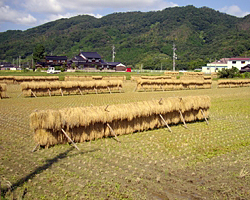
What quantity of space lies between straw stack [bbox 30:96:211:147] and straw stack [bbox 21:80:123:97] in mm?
16403

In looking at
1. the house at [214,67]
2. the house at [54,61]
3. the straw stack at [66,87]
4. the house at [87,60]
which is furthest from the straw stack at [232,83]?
the house at [54,61]

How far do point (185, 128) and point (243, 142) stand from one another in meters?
3.06

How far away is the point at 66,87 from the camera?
27703mm

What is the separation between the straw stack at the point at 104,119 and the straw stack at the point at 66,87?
1640 centimetres

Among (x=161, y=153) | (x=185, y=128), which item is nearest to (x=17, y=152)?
(x=161, y=153)

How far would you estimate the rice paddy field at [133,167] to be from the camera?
6.68 metres

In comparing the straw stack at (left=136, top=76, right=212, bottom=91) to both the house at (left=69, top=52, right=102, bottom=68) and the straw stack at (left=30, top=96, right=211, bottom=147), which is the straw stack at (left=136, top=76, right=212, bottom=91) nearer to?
the straw stack at (left=30, top=96, right=211, bottom=147)

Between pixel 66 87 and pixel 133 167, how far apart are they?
68.1 feet

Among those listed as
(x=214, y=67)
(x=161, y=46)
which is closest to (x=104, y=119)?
(x=214, y=67)

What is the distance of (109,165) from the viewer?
27.2 ft

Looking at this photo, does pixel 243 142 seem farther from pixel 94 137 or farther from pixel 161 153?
pixel 94 137

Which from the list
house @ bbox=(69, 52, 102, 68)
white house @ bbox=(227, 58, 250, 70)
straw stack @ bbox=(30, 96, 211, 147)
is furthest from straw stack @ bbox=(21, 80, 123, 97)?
white house @ bbox=(227, 58, 250, 70)

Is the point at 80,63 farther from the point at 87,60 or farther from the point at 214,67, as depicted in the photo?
the point at 214,67

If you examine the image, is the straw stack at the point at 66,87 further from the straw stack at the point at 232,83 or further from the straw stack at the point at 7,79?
the straw stack at the point at 232,83
